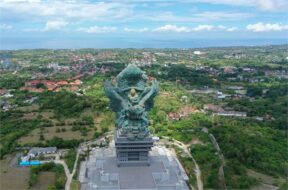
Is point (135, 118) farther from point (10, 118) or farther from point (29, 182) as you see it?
point (10, 118)

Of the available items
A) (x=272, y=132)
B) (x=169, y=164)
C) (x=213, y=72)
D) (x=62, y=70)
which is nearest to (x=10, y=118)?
(x=169, y=164)

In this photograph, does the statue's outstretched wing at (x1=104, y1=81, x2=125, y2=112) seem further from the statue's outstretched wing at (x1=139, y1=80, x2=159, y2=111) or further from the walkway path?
the walkway path

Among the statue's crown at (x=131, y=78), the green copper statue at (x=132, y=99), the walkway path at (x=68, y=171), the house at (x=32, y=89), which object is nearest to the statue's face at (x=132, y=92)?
the green copper statue at (x=132, y=99)

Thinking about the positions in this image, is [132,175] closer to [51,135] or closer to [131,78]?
[131,78]

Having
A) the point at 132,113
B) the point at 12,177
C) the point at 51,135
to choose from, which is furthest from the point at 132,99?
the point at 51,135

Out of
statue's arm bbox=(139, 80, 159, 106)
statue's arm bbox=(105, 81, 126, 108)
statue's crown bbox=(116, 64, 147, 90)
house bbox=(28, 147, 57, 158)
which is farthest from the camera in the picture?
house bbox=(28, 147, 57, 158)

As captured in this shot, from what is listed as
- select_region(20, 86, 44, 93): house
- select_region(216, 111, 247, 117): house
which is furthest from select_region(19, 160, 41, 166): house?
select_region(20, 86, 44, 93): house
